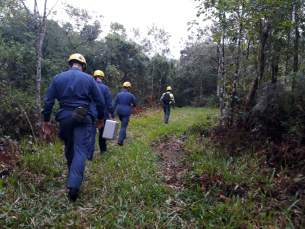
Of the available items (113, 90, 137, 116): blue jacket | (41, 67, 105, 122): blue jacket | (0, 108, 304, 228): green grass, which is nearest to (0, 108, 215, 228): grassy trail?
(0, 108, 304, 228): green grass

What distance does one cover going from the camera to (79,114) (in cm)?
337

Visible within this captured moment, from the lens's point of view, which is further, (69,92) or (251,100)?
(251,100)

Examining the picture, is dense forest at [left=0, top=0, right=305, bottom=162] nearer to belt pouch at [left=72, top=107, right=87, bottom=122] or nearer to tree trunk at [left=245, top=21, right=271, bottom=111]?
tree trunk at [left=245, top=21, right=271, bottom=111]

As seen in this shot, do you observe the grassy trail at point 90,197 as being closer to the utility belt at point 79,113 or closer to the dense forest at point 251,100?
the dense forest at point 251,100

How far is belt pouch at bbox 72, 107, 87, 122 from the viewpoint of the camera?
11.0ft

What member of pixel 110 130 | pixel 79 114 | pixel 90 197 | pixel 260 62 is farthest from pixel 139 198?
pixel 260 62

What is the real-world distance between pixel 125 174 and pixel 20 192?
170 cm

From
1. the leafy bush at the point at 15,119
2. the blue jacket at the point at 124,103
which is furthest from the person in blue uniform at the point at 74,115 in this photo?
the blue jacket at the point at 124,103

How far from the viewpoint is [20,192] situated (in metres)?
3.33

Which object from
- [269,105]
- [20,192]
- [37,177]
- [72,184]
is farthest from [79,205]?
[269,105]

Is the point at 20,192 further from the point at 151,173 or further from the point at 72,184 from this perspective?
the point at 151,173

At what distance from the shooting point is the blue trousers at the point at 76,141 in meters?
3.30

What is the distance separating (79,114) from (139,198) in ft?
4.88

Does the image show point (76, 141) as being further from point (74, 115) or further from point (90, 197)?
point (90, 197)
